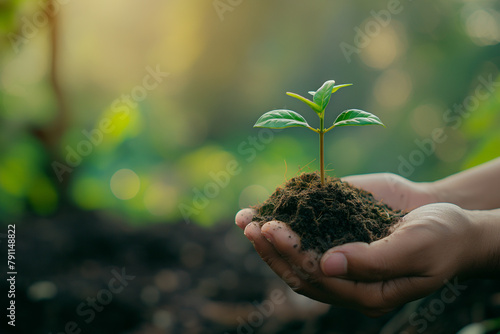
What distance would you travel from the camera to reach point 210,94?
4.13 meters

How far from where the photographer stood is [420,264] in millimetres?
1178

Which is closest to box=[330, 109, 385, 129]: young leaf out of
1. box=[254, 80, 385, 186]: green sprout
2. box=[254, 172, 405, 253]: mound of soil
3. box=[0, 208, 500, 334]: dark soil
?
box=[254, 80, 385, 186]: green sprout

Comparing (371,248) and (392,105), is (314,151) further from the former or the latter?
(371,248)

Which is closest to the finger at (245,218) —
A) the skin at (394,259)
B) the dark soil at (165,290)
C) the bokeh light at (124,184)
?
the skin at (394,259)

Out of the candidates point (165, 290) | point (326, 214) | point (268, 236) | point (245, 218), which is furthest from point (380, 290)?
point (165, 290)

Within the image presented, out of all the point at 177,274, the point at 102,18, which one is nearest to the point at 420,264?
the point at 177,274

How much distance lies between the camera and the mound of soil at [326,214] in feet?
4.12

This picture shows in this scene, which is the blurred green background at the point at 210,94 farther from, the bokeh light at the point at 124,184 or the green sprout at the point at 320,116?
the green sprout at the point at 320,116

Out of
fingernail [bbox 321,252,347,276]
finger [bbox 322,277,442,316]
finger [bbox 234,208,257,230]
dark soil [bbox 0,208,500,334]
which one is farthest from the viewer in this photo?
dark soil [bbox 0,208,500,334]

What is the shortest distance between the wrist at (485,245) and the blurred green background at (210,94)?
1273 mm

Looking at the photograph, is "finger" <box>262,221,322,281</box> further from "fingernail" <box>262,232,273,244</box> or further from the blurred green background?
the blurred green background

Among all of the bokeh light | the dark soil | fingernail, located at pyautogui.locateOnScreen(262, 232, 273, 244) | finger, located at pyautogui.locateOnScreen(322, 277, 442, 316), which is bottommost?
the dark soil

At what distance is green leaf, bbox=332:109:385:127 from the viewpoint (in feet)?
4.11

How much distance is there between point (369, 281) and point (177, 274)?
1805 millimetres
